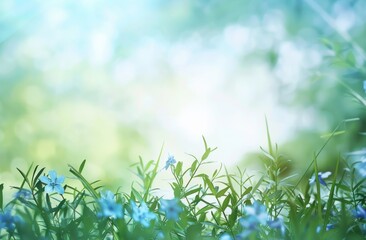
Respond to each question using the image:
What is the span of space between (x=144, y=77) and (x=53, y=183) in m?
4.53

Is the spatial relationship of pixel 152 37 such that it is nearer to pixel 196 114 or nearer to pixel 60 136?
pixel 196 114

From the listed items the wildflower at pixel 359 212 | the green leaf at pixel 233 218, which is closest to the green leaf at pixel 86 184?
the green leaf at pixel 233 218

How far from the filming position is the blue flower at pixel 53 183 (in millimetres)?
473

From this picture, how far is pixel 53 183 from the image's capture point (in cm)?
49

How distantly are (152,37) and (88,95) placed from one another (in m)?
0.88

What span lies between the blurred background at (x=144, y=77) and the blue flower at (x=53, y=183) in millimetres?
2994

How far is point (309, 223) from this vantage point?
40 cm

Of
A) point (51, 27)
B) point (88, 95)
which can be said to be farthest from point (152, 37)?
point (51, 27)

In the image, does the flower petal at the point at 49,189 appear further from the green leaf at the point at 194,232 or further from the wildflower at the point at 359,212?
the wildflower at the point at 359,212

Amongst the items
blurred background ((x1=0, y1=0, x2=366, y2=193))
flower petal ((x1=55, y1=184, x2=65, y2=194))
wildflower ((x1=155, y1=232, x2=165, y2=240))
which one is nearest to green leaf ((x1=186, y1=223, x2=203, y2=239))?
wildflower ((x1=155, y1=232, x2=165, y2=240))

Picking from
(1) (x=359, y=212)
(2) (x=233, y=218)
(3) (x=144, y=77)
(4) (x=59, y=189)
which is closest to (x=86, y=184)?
(4) (x=59, y=189)

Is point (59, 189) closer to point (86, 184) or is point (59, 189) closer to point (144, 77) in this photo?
point (86, 184)

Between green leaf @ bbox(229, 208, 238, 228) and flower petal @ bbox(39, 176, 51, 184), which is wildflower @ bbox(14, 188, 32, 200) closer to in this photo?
flower petal @ bbox(39, 176, 51, 184)

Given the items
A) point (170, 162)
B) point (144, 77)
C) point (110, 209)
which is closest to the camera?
point (110, 209)
